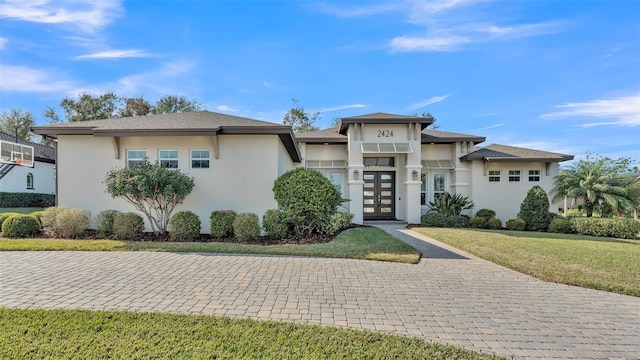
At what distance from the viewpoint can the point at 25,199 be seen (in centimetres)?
1950

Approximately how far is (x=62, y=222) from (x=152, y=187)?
2.96 meters

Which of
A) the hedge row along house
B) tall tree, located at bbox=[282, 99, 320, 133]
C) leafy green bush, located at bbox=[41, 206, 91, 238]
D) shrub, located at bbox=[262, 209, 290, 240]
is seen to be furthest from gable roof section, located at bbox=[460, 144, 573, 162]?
tall tree, located at bbox=[282, 99, 320, 133]

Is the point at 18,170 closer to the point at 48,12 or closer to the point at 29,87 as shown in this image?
the point at 29,87

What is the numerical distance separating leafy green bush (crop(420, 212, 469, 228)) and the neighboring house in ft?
82.9

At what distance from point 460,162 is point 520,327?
41.1 ft

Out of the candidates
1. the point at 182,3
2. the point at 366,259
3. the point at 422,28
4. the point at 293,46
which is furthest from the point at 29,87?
the point at 422,28

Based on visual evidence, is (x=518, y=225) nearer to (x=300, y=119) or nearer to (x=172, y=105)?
(x=300, y=119)

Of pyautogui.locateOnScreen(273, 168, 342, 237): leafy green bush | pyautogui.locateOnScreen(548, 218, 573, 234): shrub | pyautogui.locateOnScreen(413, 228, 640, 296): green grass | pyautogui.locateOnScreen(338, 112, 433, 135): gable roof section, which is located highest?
pyautogui.locateOnScreen(338, 112, 433, 135): gable roof section

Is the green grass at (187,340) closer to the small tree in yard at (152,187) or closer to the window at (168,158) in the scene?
the small tree in yard at (152,187)

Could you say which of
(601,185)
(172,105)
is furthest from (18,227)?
(601,185)

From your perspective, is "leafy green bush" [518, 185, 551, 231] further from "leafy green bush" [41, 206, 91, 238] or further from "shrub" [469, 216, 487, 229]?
"leafy green bush" [41, 206, 91, 238]

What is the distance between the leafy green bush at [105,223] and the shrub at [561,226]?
684 inches

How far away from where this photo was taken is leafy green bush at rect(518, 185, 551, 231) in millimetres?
13078

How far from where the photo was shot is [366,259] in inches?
264
